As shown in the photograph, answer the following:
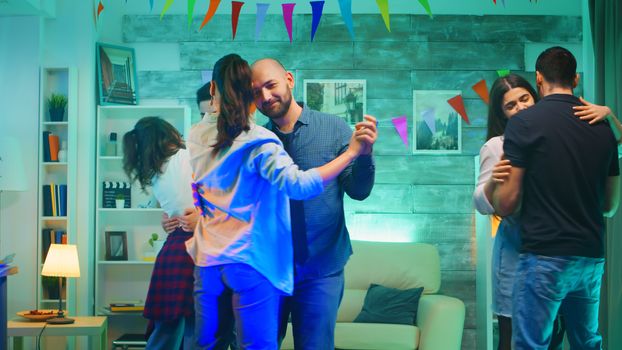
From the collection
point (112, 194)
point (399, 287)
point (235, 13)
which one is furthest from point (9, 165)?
point (399, 287)

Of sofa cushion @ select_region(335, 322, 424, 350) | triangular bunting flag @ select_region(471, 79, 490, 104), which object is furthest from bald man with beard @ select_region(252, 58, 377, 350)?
triangular bunting flag @ select_region(471, 79, 490, 104)

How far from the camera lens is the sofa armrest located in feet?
15.8

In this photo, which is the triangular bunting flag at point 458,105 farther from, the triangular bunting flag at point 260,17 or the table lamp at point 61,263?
the table lamp at point 61,263

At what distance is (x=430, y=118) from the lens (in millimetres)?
5941

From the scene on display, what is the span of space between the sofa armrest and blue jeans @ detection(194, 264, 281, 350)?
2636 mm

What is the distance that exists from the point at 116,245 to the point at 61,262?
2.47ft

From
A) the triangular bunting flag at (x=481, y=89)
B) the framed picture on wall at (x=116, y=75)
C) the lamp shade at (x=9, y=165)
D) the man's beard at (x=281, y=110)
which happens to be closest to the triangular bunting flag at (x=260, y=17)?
the framed picture on wall at (x=116, y=75)

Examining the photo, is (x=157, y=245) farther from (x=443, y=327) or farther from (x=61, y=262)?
(x=443, y=327)

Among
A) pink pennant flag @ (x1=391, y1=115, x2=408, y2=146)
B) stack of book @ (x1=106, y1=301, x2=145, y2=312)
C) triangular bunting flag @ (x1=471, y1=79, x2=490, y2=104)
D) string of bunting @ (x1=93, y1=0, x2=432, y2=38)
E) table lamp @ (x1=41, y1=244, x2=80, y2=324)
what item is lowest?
stack of book @ (x1=106, y1=301, x2=145, y2=312)

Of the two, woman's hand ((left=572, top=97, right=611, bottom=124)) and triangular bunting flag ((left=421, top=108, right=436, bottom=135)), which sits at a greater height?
triangular bunting flag ((left=421, top=108, right=436, bottom=135))

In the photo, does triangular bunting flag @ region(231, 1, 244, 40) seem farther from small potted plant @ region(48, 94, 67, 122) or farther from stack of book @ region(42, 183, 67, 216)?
stack of book @ region(42, 183, 67, 216)

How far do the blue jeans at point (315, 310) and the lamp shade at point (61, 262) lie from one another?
2.88 m

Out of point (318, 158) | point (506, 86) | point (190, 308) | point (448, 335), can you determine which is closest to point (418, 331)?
point (448, 335)

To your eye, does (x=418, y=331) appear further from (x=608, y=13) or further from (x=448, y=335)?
(x=608, y=13)
